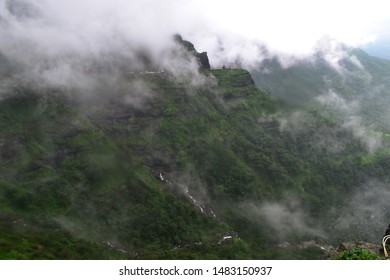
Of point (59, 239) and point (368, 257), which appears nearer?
point (368, 257)

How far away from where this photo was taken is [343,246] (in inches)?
4318

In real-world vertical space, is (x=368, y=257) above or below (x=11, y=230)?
below
